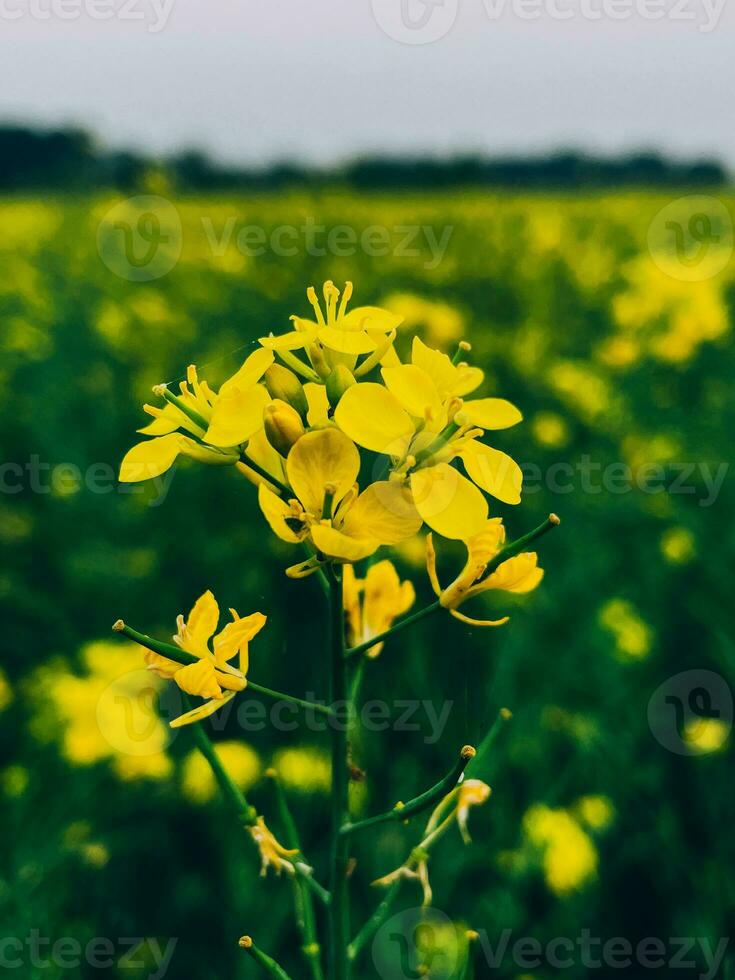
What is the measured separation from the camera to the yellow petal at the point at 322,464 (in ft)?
2.56

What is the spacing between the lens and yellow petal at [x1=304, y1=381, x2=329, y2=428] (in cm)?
82

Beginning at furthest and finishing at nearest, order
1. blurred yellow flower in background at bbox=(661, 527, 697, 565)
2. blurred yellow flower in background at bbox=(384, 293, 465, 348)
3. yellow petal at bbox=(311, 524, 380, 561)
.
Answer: blurred yellow flower in background at bbox=(384, 293, 465, 348), blurred yellow flower in background at bbox=(661, 527, 697, 565), yellow petal at bbox=(311, 524, 380, 561)

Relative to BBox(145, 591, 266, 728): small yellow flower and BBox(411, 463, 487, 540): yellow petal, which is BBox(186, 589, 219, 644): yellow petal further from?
BBox(411, 463, 487, 540): yellow petal

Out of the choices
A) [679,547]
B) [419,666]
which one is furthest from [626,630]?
[419,666]

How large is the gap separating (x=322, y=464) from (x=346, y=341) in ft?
0.42

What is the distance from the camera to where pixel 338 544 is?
753 millimetres

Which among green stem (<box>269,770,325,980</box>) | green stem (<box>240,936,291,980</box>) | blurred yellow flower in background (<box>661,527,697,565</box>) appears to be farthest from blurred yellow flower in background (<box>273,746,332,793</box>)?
blurred yellow flower in background (<box>661,527,697,565</box>)

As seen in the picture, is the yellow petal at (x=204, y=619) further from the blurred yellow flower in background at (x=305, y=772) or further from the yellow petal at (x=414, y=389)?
the blurred yellow flower in background at (x=305, y=772)

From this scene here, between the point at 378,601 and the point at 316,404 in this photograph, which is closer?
the point at 316,404

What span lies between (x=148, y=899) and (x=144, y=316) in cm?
281

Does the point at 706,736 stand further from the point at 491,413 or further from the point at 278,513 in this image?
the point at 278,513

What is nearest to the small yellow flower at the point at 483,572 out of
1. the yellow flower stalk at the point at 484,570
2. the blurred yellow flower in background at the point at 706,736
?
the yellow flower stalk at the point at 484,570

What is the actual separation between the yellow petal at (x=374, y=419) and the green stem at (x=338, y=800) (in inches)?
6.1

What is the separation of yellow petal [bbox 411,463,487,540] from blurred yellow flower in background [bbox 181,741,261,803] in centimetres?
118
